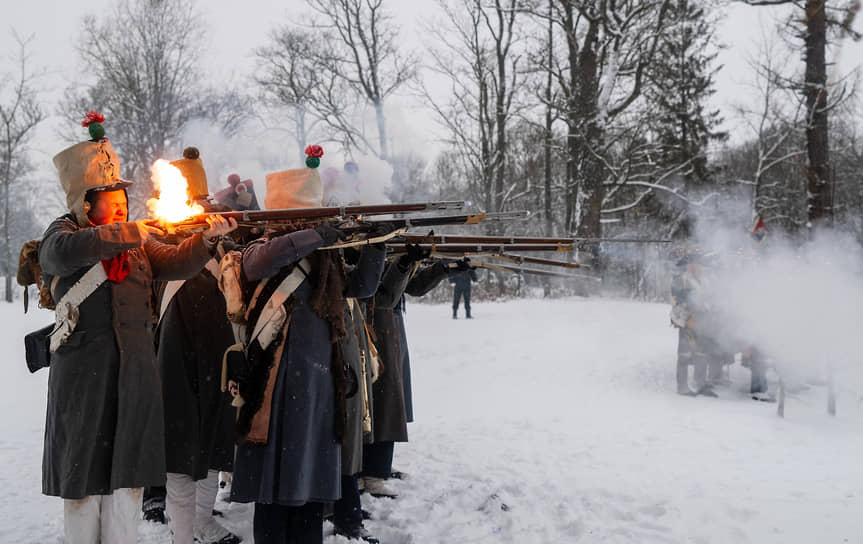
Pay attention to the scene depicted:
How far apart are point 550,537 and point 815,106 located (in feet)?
32.1

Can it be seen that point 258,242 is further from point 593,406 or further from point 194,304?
point 593,406

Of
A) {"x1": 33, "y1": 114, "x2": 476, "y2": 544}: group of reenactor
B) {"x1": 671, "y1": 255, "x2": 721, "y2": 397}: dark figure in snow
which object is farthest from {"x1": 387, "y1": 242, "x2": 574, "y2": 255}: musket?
{"x1": 671, "y1": 255, "x2": 721, "y2": 397}: dark figure in snow

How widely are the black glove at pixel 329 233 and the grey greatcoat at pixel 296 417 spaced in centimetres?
3

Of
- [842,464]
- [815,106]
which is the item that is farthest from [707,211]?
[842,464]

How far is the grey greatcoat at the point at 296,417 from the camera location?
290 centimetres

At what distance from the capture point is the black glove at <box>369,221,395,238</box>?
3215 mm

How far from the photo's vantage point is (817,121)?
409 inches

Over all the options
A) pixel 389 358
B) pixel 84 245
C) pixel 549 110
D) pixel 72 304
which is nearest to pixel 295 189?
pixel 84 245

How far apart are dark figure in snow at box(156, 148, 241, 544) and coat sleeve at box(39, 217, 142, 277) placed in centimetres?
102

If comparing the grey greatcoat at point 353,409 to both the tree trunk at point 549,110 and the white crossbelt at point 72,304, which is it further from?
the tree trunk at point 549,110

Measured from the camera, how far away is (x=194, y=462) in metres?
3.49

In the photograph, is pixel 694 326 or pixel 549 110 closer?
pixel 694 326

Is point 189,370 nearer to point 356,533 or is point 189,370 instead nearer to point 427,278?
point 356,533

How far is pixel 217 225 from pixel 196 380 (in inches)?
48.7
